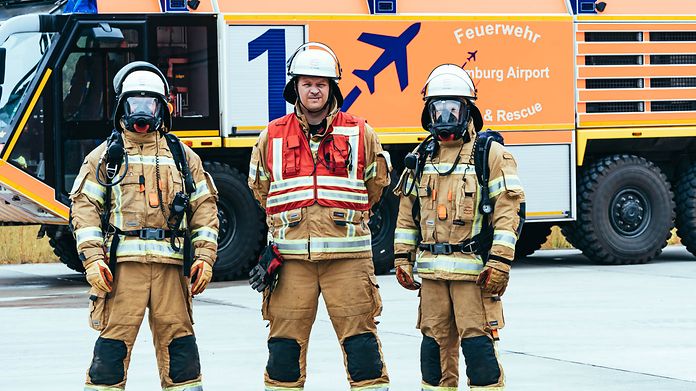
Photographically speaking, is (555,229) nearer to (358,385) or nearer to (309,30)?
(309,30)

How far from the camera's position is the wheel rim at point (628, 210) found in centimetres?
1741

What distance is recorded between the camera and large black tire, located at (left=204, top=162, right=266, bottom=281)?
15.7m

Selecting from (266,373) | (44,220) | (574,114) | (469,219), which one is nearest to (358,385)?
(266,373)

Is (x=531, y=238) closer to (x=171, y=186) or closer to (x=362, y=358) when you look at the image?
(x=362, y=358)

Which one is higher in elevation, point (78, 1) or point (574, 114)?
point (78, 1)

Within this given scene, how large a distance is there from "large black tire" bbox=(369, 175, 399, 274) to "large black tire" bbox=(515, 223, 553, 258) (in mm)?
2423

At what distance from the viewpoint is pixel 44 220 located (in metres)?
15.0

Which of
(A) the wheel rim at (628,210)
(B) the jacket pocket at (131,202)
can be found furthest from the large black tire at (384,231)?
(B) the jacket pocket at (131,202)

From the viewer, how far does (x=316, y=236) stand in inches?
295

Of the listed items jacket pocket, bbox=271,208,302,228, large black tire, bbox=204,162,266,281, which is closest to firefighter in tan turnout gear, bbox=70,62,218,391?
jacket pocket, bbox=271,208,302,228

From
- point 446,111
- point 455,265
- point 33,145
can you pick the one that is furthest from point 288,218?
point 33,145

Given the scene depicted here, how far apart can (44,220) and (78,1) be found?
221 cm

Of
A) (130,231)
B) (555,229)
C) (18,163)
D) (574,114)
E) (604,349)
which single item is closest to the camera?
(130,231)

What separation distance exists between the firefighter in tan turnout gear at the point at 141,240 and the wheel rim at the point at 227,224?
812cm
